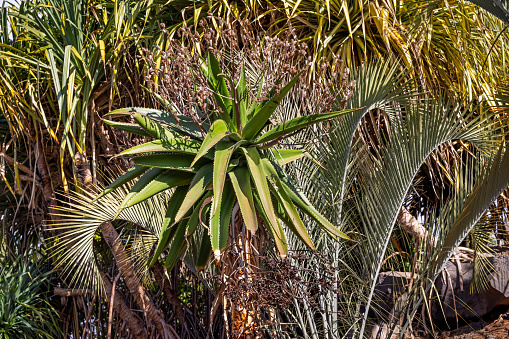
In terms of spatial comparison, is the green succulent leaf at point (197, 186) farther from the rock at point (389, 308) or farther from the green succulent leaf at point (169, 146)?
the rock at point (389, 308)

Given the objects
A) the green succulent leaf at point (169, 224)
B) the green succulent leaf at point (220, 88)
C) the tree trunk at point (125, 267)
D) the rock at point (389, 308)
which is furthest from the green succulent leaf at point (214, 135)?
the tree trunk at point (125, 267)

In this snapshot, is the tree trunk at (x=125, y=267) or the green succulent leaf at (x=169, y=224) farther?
the tree trunk at (x=125, y=267)

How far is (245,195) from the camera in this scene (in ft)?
6.77

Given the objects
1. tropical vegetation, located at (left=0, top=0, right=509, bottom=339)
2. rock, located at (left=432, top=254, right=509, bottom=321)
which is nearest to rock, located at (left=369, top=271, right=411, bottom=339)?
tropical vegetation, located at (left=0, top=0, right=509, bottom=339)

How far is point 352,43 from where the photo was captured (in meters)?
3.60

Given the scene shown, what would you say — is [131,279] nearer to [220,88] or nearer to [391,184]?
[220,88]

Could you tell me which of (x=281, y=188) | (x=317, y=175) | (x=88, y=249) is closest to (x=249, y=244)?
(x=281, y=188)

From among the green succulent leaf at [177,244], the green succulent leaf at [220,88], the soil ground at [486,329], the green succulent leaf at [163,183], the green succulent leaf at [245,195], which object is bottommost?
the soil ground at [486,329]

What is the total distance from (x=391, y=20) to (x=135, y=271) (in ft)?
8.66

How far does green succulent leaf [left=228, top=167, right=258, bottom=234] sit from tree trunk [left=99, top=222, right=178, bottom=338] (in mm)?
1583

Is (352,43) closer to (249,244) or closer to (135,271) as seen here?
(249,244)

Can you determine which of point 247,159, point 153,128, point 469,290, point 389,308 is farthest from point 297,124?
point 469,290

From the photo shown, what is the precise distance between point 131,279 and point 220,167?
5.89 ft

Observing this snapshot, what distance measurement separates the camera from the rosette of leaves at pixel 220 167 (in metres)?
2.06
